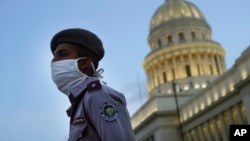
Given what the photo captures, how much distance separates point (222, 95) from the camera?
46.7m

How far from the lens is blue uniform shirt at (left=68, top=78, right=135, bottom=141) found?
6.67ft

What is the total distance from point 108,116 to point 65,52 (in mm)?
644

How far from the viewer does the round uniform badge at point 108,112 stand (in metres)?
2.04

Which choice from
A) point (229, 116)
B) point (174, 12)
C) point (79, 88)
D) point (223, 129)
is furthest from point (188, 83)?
A: point (79, 88)

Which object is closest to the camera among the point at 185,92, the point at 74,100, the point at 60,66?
the point at 74,100

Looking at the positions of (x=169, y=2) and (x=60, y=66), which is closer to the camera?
(x=60, y=66)

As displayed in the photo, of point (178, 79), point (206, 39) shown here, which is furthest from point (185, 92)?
point (206, 39)

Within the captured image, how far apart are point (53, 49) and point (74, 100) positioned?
0.57 m

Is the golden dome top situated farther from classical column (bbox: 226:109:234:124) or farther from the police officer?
the police officer

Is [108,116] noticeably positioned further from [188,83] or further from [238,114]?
[188,83]

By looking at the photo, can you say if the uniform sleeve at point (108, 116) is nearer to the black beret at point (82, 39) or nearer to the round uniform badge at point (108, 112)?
the round uniform badge at point (108, 112)

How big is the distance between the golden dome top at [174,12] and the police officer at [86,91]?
7552 cm

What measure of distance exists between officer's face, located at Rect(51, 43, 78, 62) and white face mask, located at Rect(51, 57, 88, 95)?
0.04m

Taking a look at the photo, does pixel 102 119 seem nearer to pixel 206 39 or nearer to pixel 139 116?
pixel 139 116
